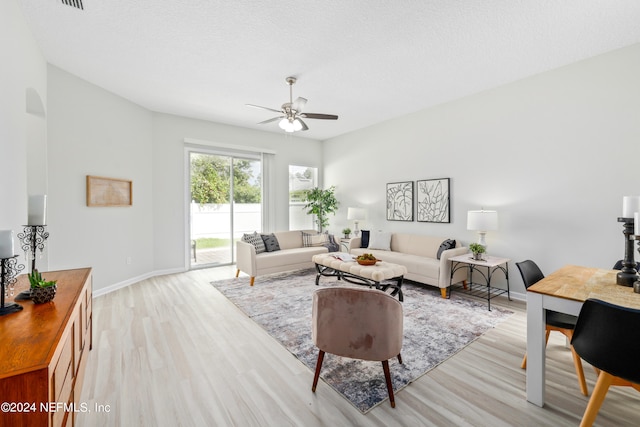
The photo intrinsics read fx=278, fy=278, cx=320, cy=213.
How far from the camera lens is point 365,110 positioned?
5.02 meters

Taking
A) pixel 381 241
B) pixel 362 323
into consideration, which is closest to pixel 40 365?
pixel 362 323

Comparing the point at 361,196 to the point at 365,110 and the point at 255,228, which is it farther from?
the point at 255,228

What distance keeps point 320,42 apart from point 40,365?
10.3 ft

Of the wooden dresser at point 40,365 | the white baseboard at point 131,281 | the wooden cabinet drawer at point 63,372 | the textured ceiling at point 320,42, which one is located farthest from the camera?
the white baseboard at point 131,281

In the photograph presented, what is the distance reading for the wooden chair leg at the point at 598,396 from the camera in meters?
1.45

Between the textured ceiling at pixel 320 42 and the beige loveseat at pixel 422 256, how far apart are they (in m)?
2.40

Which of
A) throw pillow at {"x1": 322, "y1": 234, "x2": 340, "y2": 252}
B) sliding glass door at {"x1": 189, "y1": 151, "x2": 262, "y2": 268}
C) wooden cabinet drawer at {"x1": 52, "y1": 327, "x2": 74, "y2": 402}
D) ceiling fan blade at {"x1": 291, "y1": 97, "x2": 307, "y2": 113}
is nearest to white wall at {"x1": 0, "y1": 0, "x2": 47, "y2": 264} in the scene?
wooden cabinet drawer at {"x1": 52, "y1": 327, "x2": 74, "y2": 402}

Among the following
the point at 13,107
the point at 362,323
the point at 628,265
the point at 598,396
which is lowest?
the point at 598,396

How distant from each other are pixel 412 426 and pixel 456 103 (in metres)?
4.53

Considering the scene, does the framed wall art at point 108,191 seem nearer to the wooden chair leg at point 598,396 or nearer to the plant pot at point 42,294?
the plant pot at point 42,294

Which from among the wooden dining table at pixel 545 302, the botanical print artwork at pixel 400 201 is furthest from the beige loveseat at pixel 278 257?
the wooden dining table at pixel 545 302

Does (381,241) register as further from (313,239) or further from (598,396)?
(598,396)

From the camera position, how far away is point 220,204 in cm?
586

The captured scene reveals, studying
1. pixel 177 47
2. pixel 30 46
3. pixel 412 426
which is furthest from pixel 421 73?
pixel 30 46
